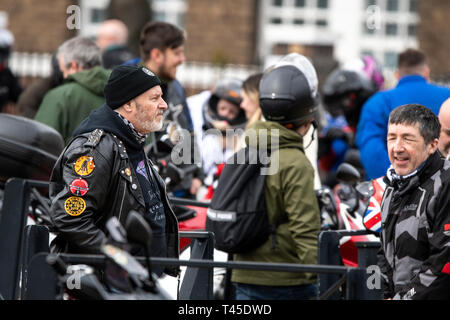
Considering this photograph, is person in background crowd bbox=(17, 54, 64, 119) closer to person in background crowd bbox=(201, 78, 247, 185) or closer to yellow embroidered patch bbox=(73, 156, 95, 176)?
person in background crowd bbox=(201, 78, 247, 185)

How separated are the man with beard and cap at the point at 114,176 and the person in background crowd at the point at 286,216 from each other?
84 cm

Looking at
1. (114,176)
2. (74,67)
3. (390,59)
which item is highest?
(390,59)

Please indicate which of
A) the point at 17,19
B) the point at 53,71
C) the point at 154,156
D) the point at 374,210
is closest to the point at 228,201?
the point at 374,210

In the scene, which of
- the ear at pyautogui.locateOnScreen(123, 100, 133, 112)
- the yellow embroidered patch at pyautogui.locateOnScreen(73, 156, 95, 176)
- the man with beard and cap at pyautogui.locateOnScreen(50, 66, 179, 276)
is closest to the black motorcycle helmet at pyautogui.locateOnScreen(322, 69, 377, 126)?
the man with beard and cap at pyautogui.locateOnScreen(50, 66, 179, 276)

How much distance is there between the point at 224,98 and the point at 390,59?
1493 centimetres

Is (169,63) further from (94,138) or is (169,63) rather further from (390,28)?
(390,28)

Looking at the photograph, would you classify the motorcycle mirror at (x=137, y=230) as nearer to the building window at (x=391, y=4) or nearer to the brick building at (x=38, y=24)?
the brick building at (x=38, y=24)

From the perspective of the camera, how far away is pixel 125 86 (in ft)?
14.4

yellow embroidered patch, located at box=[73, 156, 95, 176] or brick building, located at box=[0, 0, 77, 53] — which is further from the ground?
brick building, located at box=[0, 0, 77, 53]

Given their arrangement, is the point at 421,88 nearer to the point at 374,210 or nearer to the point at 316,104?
the point at 316,104

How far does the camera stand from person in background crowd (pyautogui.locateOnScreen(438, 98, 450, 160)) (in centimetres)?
502

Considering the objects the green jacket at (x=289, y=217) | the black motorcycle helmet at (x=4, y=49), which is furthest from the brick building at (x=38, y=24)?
the green jacket at (x=289, y=217)

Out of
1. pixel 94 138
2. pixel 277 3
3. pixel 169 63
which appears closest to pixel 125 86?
pixel 94 138

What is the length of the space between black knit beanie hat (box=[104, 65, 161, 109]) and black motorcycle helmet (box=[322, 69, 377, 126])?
5218 mm
